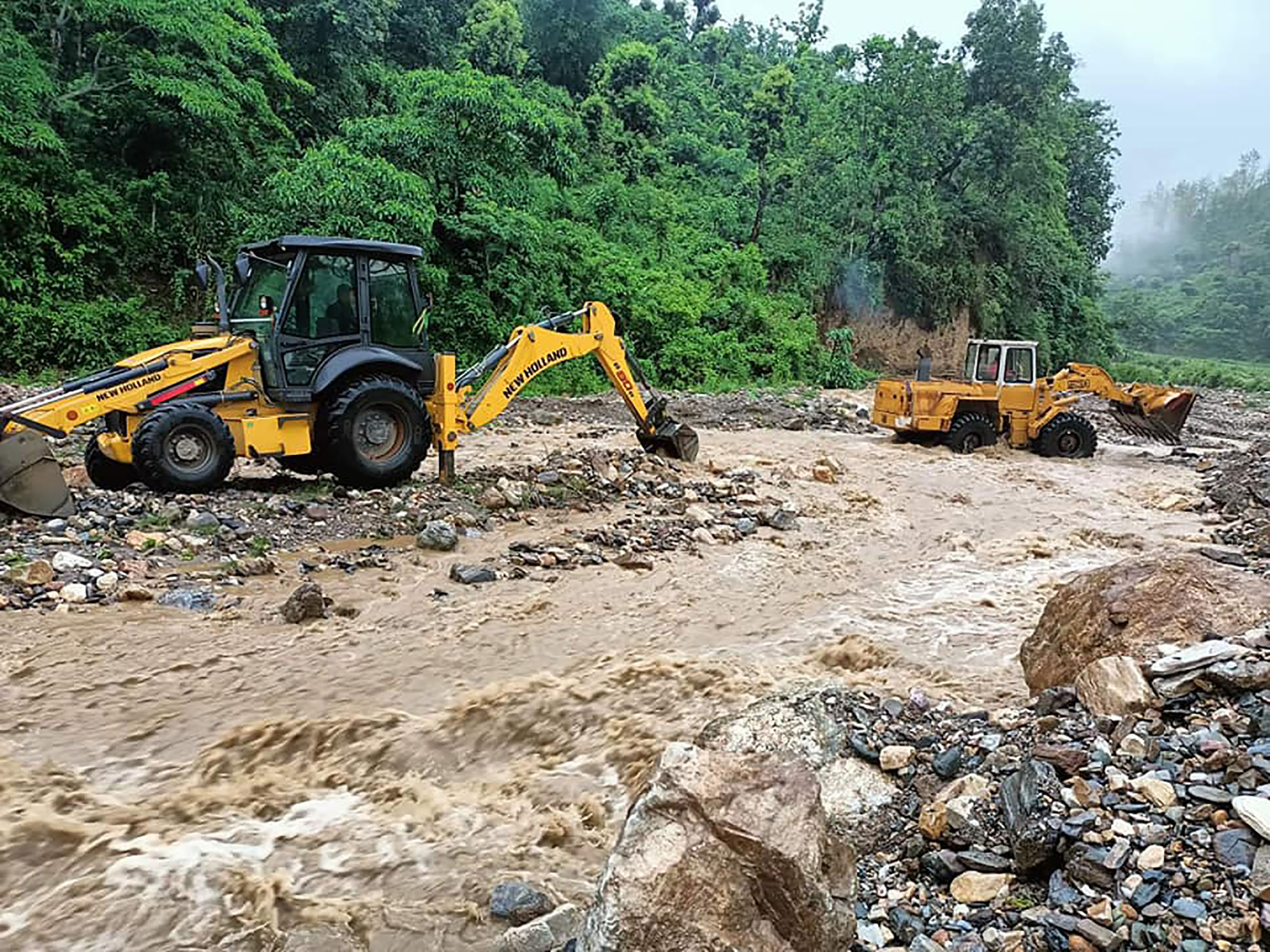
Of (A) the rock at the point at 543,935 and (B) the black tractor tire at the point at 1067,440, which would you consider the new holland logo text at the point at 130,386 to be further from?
(B) the black tractor tire at the point at 1067,440

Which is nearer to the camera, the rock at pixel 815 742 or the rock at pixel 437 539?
the rock at pixel 815 742

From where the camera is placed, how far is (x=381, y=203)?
14.6 metres

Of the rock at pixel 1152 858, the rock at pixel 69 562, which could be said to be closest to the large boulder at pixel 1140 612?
the rock at pixel 1152 858

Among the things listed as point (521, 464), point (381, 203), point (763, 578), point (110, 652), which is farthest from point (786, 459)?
point (110, 652)

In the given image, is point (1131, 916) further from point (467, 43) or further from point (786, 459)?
point (467, 43)

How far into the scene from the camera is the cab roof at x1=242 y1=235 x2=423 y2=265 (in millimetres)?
7477

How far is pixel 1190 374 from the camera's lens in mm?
40250

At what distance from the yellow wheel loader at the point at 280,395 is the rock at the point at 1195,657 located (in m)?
6.12

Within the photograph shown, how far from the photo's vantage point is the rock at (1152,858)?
8.53ft

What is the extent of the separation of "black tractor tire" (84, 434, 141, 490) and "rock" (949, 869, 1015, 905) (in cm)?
690

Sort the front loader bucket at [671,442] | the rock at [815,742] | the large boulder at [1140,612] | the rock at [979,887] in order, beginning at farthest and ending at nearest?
1. the front loader bucket at [671,442]
2. the large boulder at [1140,612]
3. the rock at [815,742]
4. the rock at [979,887]

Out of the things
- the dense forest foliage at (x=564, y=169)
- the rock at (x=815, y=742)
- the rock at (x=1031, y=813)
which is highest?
the dense forest foliage at (x=564, y=169)

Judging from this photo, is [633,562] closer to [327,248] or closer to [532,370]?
[532,370]

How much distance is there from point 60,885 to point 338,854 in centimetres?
93
